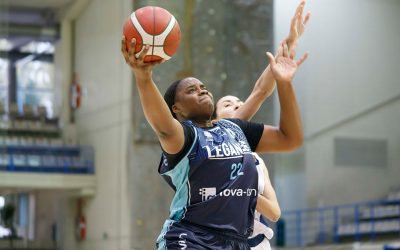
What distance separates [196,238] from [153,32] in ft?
3.34

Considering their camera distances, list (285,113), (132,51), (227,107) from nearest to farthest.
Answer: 1. (132,51)
2. (285,113)
3. (227,107)

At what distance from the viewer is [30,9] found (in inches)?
838

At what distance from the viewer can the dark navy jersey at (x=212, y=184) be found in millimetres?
4488

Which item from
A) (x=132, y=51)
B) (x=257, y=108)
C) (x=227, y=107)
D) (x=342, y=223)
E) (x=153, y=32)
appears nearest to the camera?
(x=132, y=51)

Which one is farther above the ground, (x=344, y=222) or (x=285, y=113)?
(x=285, y=113)

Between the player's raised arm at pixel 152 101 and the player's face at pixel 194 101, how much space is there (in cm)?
29

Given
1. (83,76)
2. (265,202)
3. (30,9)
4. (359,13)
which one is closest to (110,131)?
(83,76)

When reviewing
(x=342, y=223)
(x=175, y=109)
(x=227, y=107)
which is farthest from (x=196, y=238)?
(x=342, y=223)

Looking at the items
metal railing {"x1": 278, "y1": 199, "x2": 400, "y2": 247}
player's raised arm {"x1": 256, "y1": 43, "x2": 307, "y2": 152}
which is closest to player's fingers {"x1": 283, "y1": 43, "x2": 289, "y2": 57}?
player's raised arm {"x1": 256, "y1": 43, "x2": 307, "y2": 152}

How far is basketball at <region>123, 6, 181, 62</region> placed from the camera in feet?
13.9

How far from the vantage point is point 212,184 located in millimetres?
4496

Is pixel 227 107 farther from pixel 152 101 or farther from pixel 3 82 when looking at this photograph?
pixel 3 82

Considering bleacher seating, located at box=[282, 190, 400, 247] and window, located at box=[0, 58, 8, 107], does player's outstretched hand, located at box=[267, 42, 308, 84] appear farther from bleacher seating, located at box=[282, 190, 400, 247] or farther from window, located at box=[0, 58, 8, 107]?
window, located at box=[0, 58, 8, 107]

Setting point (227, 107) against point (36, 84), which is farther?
point (36, 84)
